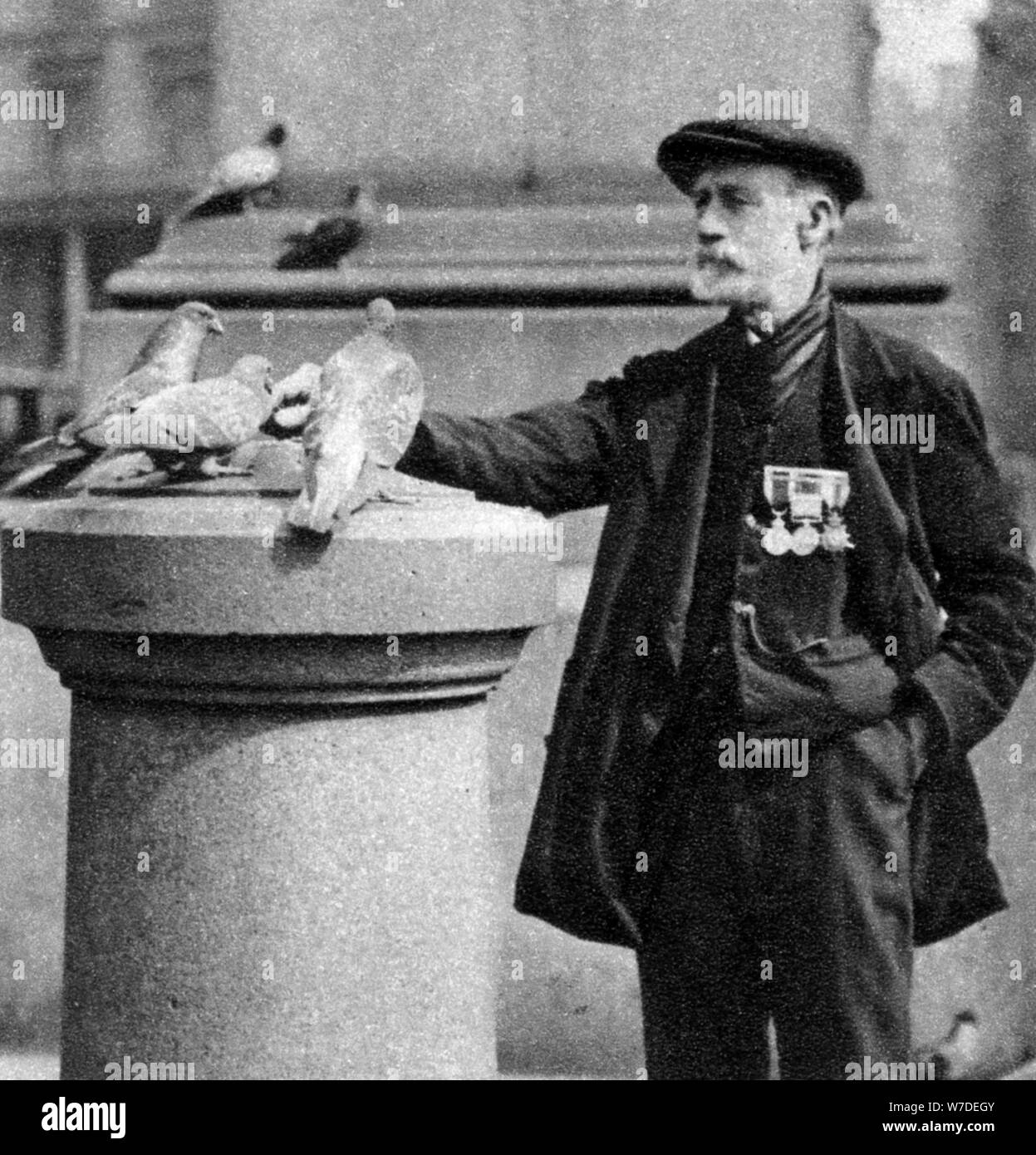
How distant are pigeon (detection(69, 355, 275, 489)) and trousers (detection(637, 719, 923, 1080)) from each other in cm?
107

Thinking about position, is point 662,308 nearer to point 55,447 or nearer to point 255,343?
point 255,343

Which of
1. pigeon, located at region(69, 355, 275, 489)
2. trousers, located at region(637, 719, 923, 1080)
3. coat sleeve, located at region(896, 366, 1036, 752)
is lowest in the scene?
trousers, located at region(637, 719, 923, 1080)

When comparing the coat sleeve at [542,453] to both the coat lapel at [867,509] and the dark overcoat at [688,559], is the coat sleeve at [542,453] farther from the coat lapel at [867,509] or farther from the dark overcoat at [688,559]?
the coat lapel at [867,509]

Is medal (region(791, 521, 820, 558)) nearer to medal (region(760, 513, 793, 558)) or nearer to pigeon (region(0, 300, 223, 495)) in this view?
medal (region(760, 513, 793, 558))

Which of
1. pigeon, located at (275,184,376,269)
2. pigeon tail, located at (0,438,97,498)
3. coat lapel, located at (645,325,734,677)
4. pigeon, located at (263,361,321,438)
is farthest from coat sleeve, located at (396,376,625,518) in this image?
pigeon tail, located at (0,438,97,498)

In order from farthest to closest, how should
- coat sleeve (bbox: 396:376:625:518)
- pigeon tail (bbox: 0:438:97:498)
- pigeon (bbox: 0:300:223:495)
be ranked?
pigeon tail (bbox: 0:438:97:498)
coat sleeve (bbox: 396:376:625:518)
pigeon (bbox: 0:300:223:495)

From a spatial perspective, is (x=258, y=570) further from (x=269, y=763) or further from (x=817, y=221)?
(x=817, y=221)

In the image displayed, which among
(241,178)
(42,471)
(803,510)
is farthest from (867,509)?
(42,471)

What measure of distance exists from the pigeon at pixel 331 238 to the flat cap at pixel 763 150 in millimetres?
909

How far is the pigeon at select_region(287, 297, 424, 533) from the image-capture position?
13.2 feet

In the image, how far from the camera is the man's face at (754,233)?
15.4 ft

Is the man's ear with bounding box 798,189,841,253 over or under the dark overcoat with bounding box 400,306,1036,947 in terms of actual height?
over

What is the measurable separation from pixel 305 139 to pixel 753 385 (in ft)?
4.59
